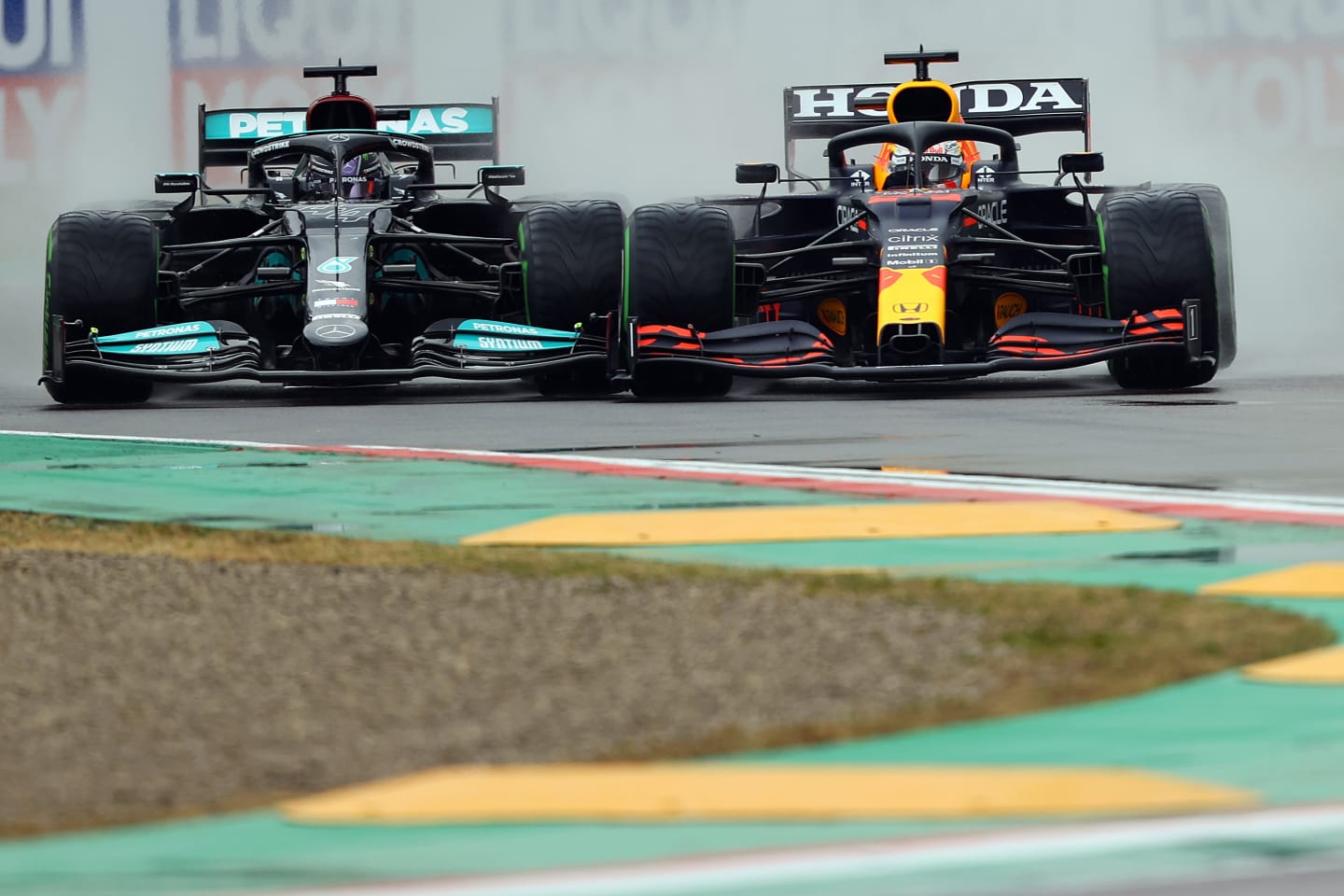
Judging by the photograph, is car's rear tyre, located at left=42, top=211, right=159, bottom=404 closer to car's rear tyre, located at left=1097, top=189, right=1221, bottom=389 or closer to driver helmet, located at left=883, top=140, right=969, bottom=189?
driver helmet, located at left=883, top=140, right=969, bottom=189

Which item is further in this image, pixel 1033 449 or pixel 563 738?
pixel 1033 449

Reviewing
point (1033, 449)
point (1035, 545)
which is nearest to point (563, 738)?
point (1035, 545)

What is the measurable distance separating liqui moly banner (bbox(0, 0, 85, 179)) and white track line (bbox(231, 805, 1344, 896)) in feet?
72.9

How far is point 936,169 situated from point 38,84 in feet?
46.3

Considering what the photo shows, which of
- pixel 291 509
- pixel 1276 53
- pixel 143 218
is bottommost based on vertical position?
pixel 291 509

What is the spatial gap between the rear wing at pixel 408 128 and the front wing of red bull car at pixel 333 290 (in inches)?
50.8

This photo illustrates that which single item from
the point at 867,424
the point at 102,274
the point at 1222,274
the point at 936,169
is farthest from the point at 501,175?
the point at 867,424

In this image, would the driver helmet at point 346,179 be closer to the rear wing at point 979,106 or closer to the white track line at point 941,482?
the rear wing at point 979,106

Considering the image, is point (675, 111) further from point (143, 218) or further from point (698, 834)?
point (698, 834)

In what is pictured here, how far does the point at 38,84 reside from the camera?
2444cm

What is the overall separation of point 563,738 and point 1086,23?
890 inches

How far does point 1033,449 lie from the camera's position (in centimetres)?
771

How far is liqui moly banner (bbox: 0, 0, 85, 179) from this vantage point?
77.6 ft

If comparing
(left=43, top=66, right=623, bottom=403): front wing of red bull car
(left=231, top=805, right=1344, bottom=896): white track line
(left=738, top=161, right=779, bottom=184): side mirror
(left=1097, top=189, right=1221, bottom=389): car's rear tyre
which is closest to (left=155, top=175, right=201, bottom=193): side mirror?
(left=43, top=66, right=623, bottom=403): front wing of red bull car
